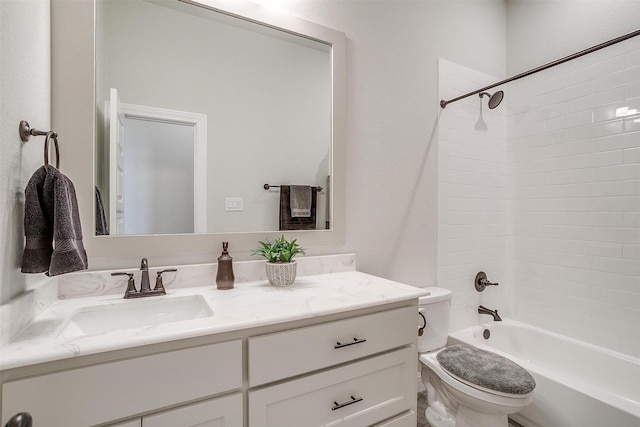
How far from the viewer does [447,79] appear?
2055 millimetres

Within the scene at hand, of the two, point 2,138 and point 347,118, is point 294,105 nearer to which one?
point 347,118

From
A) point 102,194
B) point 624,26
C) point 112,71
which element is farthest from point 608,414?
point 112,71

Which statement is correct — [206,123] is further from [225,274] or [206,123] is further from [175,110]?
[225,274]

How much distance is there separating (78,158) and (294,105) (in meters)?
0.93

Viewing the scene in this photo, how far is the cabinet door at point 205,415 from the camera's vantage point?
78 cm

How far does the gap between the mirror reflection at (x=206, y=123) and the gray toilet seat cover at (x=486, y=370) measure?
895 millimetres

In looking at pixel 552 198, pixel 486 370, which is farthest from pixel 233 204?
pixel 552 198

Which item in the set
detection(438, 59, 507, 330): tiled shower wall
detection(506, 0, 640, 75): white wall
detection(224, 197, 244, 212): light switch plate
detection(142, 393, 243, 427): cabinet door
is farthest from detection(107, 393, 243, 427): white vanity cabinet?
detection(506, 0, 640, 75): white wall

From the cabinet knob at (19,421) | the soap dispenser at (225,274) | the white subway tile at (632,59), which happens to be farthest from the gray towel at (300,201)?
the white subway tile at (632,59)

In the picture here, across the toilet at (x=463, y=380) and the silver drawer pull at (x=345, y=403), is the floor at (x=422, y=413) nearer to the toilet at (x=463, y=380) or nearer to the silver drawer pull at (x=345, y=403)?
the toilet at (x=463, y=380)

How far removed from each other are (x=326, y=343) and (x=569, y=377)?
→ 1803 millimetres

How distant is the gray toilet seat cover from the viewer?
127 centimetres

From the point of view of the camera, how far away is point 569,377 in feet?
6.09

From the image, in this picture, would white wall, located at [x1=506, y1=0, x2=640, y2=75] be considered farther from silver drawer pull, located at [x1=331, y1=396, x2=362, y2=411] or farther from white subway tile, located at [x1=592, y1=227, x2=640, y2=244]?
silver drawer pull, located at [x1=331, y1=396, x2=362, y2=411]
